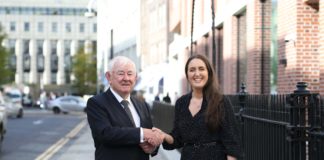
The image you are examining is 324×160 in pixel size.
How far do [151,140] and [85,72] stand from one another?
8189 cm

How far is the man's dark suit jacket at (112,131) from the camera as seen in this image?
4.67 meters

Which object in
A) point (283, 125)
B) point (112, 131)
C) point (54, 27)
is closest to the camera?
point (112, 131)

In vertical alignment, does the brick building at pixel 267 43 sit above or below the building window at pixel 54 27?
below

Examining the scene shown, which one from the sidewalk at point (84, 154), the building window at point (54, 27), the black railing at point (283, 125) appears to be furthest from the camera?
the building window at point (54, 27)

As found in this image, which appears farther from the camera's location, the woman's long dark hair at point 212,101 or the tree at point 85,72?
the tree at point 85,72

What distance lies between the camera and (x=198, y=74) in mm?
4770

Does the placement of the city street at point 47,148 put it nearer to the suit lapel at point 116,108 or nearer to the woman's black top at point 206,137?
the woman's black top at point 206,137

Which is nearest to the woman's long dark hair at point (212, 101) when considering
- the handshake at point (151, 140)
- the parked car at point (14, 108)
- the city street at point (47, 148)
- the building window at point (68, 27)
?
the handshake at point (151, 140)

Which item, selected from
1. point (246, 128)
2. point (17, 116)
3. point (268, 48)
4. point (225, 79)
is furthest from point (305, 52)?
point (17, 116)

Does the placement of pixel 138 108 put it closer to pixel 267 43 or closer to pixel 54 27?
pixel 267 43

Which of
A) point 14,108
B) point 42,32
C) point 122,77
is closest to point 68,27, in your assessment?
point 42,32

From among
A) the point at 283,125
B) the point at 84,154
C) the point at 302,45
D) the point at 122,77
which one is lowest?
the point at 84,154

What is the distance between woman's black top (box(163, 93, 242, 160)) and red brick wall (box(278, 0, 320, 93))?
7.26 metres

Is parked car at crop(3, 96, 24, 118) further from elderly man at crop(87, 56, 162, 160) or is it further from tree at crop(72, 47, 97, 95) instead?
tree at crop(72, 47, 97, 95)
